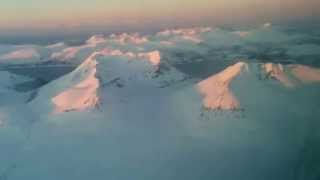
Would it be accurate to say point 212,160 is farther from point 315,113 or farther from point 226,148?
point 315,113

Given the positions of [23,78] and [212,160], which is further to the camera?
[23,78]

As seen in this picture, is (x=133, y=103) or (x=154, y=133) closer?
(x=154, y=133)

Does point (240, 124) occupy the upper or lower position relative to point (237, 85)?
lower

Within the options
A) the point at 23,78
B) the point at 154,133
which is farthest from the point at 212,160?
the point at 23,78

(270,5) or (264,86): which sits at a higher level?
(270,5)

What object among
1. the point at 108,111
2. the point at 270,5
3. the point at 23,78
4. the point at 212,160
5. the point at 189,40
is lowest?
the point at 212,160

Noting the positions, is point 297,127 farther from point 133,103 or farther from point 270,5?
point 133,103

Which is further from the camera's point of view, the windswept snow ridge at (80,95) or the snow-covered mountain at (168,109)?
the windswept snow ridge at (80,95)

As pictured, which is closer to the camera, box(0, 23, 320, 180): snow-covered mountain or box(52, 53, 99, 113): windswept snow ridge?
box(0, 23, 320, 180): snow-covered mountain

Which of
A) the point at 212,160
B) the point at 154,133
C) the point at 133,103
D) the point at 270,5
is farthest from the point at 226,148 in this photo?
the point at 270,5
